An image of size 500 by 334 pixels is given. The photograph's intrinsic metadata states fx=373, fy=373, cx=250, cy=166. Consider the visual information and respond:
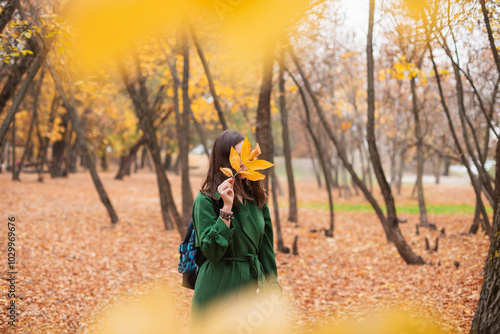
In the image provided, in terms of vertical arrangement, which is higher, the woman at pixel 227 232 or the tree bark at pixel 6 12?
the tree bark at pixel 6 12

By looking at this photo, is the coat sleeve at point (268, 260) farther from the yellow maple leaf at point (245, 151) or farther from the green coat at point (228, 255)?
the yellow maple leaf at point (245, 151)

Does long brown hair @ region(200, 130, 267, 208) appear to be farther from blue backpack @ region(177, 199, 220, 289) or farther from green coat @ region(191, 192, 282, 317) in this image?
blue backpack @ region(177, 199, 220, 289)

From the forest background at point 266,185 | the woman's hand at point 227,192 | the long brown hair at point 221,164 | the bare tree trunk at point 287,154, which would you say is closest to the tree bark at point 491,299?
the forest background at point 266,185

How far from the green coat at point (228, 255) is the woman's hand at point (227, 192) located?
11 centimetres

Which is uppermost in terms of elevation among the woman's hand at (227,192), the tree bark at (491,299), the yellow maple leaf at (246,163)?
the yellow maple leaf at (246,163)

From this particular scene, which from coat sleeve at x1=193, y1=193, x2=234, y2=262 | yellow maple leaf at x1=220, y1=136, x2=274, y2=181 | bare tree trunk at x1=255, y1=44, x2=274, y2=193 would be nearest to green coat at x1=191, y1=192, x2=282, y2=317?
coat sleeve at x1=193, y1=193, x2=234, y2=262

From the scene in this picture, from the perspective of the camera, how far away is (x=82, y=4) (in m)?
6.34

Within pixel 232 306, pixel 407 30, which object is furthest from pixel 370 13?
pixel 232 306

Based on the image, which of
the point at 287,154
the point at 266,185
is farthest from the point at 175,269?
the point at 287,154

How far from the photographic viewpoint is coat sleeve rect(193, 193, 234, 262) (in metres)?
2.27

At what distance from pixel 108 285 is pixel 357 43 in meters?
12.4

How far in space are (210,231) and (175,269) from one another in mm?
5518

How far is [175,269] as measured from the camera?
7406 millimetres

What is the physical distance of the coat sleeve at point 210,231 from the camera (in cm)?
227
